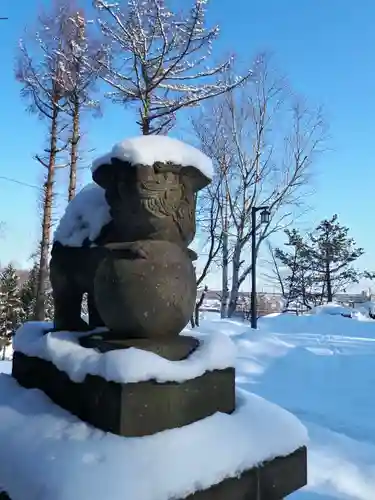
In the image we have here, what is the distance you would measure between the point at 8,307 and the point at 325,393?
16.2 m

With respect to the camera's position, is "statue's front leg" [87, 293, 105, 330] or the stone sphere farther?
"statue's front leg" [87, 293, 105, 330]

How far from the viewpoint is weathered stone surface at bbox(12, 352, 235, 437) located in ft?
3.49

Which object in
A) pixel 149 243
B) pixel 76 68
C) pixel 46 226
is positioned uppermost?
pixel 76 68

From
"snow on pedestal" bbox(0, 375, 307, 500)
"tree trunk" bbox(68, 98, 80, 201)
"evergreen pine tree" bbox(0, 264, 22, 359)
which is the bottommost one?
"evergreen pine tree" bbox(0, 264, 22, 359)

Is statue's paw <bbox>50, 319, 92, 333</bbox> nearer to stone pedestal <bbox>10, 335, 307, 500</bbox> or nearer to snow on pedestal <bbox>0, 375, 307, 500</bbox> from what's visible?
stone pedestal <bbox>10, 335, 307, 500</bbox>

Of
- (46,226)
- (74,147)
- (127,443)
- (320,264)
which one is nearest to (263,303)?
(320,264)

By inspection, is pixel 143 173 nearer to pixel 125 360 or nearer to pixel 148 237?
pixel 148 237

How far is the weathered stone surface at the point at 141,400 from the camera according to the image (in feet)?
3.49

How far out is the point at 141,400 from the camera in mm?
1078

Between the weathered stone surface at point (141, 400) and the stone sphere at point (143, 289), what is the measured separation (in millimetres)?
183

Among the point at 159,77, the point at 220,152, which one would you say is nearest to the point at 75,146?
the point at 159,77

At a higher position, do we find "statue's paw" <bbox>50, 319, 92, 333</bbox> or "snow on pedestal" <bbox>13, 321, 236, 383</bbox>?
"statue's paw" <bbox>50, 319, 92, 333</bbox>

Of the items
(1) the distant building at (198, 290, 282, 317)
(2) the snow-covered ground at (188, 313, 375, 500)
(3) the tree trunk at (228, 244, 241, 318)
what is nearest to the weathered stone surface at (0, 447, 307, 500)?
(2) the snow-covered ground at (188, 313, 375, 500)

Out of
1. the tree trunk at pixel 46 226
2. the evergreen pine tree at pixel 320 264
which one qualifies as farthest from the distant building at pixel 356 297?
the tree trunk at pixel 46 226
